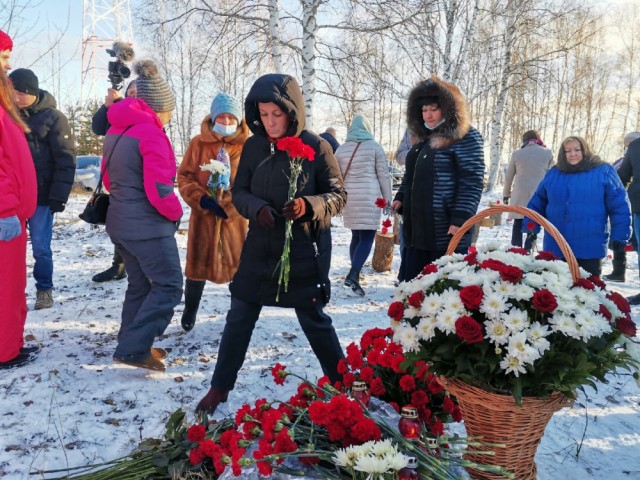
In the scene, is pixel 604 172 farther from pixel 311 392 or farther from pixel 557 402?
pixel 311 392

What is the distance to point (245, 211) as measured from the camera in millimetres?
2529

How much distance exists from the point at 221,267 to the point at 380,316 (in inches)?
70.4

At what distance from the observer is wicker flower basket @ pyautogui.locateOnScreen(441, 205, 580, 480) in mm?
1552

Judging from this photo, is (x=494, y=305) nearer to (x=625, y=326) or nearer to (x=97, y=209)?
(x=625, y=326)

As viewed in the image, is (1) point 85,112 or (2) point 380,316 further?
(1) point 85,112

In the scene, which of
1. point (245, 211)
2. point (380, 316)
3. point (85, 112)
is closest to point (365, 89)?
point (85, 112)

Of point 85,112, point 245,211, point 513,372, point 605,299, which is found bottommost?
point 513,372

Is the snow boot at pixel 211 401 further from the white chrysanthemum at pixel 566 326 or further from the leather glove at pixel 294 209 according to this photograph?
the white chrysanthemum at pixel 566 326

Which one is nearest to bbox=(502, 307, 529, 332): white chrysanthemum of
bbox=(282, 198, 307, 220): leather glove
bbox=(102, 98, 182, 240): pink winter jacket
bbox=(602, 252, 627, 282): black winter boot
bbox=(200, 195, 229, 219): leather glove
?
bbox=(282, 198, 307, 220): leather glove

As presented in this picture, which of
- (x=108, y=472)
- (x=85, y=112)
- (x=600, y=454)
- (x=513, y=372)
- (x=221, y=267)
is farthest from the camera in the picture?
(x=85, y=112)

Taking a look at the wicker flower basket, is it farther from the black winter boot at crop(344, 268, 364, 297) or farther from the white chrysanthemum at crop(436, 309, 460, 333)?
the black winter boot at crop(344, 268, 364, 297)

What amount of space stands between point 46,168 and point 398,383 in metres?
3.99

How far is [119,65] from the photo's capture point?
181 inches

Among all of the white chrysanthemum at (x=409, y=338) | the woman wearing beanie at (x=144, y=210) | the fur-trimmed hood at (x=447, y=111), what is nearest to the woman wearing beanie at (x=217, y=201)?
the woman wearing beanie at (x=144, y=210)
